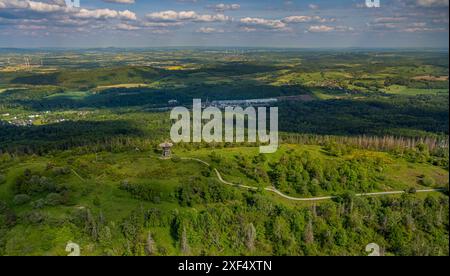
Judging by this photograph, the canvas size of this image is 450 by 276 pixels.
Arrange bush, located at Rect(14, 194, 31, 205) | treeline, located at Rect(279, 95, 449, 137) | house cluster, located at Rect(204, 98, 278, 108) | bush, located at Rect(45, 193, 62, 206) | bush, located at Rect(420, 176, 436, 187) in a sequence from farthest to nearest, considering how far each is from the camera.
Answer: house cluster, located at Rect(204, 98, 278, 108)
treeline, located at Rect(279, 95, 449, 137)
bush, located at Rect(420, 176, 436, 187)
bush, located at Rect(14, 194, 31, 205)
bush, located at Rect(45, 193, 62, 206)

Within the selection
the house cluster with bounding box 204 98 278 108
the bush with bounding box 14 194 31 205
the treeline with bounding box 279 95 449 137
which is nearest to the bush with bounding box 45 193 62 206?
the bush with bounding box 14 194 31 205

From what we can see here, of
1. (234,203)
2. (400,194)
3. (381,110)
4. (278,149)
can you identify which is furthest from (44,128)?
(381,110)

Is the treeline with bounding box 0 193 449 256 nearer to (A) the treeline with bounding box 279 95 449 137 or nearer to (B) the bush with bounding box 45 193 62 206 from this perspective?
(B) the bush with bounding box 45 193 62 206

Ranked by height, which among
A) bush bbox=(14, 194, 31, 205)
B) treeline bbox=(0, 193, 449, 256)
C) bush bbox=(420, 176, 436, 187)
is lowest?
treeline bbox=(0, 193, 449, 256)

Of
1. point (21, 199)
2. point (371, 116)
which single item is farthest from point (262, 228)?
point (371, 116)

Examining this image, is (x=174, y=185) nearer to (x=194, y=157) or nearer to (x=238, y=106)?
(x=194, y=157)

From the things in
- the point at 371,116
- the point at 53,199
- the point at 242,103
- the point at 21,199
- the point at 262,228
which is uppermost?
the point at 242,103

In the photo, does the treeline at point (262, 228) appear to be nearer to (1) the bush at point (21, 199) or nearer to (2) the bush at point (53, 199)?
(1) the bush at point (21, 199)

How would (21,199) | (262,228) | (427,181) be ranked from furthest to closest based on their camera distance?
(427,181), (21,199), (262,228)

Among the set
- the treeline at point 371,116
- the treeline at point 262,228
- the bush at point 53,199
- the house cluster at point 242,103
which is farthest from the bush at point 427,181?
the house cluster at point 242,103

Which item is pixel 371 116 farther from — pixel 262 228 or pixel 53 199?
pixel 53 199
